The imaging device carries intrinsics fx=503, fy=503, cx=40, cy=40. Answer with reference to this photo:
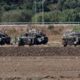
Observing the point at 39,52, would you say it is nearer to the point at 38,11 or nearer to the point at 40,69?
the point at 40,69

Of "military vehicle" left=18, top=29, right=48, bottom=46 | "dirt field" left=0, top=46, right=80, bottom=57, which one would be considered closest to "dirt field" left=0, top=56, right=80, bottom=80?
"dirt field" left=0, top=46, right=80, bottom=57

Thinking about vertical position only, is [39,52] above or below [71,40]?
above

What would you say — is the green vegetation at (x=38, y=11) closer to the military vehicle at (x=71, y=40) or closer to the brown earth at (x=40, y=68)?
the military vehicle at (x=71, y=40)

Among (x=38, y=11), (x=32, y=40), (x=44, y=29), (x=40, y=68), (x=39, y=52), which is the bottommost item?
(x=38, y=11)

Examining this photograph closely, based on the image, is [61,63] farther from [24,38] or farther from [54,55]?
[24,38]

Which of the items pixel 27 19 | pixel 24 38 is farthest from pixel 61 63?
pixel 27 19

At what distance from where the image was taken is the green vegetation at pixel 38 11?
3137 inches

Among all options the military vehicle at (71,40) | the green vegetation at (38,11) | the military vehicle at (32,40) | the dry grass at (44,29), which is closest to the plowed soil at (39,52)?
the military vehicle at (71,40)

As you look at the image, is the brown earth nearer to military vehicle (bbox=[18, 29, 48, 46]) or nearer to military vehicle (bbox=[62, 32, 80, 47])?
military vehicle (bbox=[62, 32, 80, 47])

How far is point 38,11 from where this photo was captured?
91438mm

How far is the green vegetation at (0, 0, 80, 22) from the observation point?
3137 inches

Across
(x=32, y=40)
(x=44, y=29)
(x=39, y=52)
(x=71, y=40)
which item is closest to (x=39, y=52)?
(x=39, y=52)

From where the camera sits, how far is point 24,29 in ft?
194

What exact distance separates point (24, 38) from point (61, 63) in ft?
53.2
